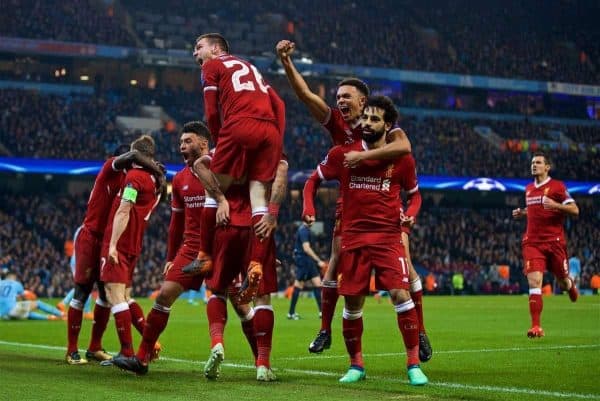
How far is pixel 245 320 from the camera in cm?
929

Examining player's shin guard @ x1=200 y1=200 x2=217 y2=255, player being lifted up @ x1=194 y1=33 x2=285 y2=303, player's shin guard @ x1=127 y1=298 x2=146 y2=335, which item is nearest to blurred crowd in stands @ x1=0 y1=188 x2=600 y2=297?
player's shin guard @ x1=127 y1=298 x2=146 y2=335

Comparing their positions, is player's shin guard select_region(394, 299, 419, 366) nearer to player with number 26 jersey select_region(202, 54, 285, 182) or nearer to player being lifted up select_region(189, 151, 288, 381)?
player being lifted up select_region(189, 151, 288, 381)

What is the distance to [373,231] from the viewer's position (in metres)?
8.66

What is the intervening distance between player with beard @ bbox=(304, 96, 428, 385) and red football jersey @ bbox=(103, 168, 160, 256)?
2392 mm

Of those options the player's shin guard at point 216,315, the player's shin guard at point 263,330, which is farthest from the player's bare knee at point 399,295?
the player's shin guard at point 216,315

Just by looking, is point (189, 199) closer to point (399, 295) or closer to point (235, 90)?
point (235, 90)

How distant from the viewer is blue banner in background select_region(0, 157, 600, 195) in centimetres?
4038

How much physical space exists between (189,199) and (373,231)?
2166mm

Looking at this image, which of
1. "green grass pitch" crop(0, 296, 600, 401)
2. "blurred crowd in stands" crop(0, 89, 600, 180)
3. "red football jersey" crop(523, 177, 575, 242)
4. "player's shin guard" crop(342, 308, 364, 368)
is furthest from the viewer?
"blurred crowd in stands" crop(0, 89, 600, 180)

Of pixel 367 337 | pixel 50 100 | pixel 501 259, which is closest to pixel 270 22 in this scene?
pixel 50 100

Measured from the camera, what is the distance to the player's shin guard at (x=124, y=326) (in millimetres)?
9977

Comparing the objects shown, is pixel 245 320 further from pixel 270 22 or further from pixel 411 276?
pixel 270 22

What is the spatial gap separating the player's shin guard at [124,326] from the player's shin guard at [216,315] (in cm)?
156

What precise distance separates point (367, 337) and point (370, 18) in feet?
160
